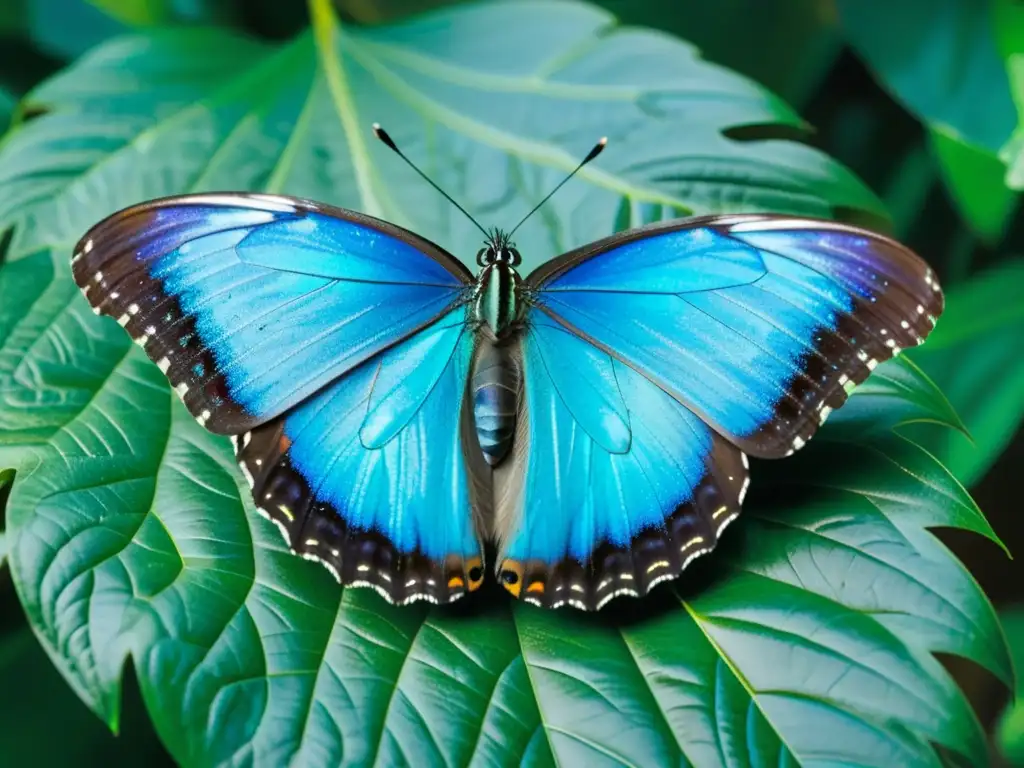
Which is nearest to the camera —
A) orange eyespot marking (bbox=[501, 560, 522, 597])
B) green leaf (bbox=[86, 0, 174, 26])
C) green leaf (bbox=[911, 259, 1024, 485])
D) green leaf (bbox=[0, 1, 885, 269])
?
orange eyespot marking (bbox=[501, 560, 522, 597])

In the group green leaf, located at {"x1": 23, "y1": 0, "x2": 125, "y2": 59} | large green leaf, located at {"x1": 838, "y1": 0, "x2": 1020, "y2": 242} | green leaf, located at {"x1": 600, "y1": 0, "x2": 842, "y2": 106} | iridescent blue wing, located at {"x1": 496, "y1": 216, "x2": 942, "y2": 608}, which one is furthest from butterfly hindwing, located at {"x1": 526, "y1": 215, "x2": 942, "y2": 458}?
green leaf, located at {"x1": 23, "y1": 0, "x2": 125, "y2": 59}

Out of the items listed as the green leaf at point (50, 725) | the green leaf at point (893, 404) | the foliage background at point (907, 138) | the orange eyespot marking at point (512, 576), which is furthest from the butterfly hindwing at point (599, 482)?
the green leaf at point (50, 725)

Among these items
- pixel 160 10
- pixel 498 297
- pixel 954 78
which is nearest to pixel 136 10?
pixel 160 10

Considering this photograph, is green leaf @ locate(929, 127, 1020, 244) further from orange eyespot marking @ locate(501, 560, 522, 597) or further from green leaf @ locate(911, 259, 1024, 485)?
orange eyespot marking @ locate(501, 560, 522, 597)

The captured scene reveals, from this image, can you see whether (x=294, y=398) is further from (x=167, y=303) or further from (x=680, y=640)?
(x=680, y=640)

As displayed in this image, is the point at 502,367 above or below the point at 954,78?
below

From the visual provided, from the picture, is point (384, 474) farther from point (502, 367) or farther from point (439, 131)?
point (439, 131)
